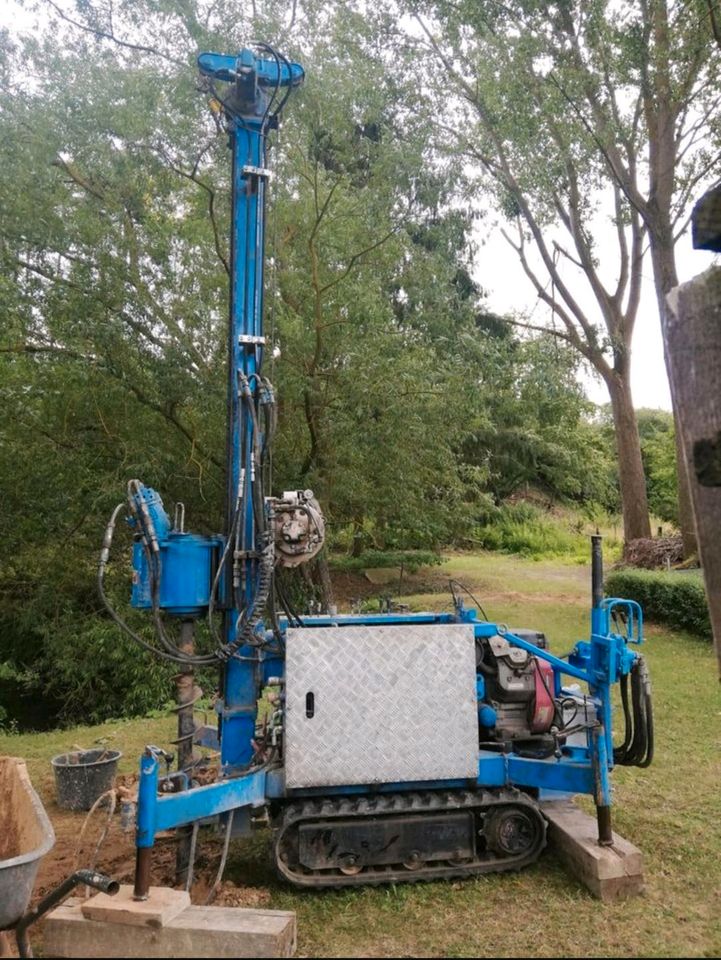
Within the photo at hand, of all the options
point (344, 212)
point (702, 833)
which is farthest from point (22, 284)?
point (702, 833)

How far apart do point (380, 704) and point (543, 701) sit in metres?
1.12

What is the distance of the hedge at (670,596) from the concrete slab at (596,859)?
27.3ft

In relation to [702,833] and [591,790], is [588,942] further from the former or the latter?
[702,833]

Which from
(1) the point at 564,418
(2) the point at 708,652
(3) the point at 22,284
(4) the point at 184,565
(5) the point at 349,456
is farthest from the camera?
(1) the point at 564,418

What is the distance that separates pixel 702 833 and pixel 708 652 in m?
6.92

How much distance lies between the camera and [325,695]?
14.3ft

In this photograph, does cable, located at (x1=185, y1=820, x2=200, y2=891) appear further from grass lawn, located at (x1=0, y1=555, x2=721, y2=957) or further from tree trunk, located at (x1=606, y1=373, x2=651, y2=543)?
tree trunk, located at (x1=606, y1=373, x2=651, y2=543)

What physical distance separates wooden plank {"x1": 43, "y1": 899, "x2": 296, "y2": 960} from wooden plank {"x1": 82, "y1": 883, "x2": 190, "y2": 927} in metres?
0.02

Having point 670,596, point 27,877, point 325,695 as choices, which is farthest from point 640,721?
point 670,596

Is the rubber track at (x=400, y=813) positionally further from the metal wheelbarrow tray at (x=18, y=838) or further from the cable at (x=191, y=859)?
the metal wheelbarrow tray at (x=18, y=838)

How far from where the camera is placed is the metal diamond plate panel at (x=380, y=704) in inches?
171

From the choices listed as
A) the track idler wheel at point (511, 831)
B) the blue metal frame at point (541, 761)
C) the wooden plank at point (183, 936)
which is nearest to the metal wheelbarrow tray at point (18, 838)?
the wooden plank at point (183, 936)

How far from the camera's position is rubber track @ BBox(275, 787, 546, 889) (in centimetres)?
435

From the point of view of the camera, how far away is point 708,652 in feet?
37.6
